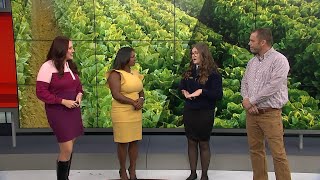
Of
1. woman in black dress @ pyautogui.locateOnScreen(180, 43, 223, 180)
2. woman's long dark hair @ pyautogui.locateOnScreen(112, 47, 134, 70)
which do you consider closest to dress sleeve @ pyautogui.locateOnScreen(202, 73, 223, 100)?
woman in black dress @ pyautogui.locateOnScreen(180, 43, 223, 180)

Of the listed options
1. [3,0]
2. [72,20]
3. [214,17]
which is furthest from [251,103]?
[3,0]

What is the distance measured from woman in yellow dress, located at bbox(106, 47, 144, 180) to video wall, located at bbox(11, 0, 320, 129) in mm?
1098

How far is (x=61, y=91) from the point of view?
3576 mm

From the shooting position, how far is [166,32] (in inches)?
200

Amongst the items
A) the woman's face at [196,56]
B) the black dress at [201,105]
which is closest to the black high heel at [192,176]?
the black dress at [201,105]

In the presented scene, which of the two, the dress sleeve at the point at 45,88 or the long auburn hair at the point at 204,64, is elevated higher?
the long auburn hair at the point at 204,64

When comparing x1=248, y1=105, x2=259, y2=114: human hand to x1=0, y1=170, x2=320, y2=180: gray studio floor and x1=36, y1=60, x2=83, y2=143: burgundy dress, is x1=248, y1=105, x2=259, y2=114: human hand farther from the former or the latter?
x1=36, y1=60, x2=83, y2=143: burgundy dress

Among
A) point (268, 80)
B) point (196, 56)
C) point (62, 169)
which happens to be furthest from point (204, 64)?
point (62, 169)

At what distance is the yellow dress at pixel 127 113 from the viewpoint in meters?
3.90

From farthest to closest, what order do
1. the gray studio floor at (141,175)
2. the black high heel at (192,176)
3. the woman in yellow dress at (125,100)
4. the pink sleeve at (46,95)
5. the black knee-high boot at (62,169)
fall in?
the gray studio floor at (141,175) → the black high heel at (192,176) → the woman in yellow dress at (125,100) → the black knee-high boot at (62,169) → the pink sleeve at (46,95)

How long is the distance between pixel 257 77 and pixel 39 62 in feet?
8.68

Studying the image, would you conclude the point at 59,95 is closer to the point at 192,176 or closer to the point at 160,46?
the point at 192,176

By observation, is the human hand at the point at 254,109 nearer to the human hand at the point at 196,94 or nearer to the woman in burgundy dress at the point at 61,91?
the human hand at the point at 196,94

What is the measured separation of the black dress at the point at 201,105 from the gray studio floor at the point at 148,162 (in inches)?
24.4
